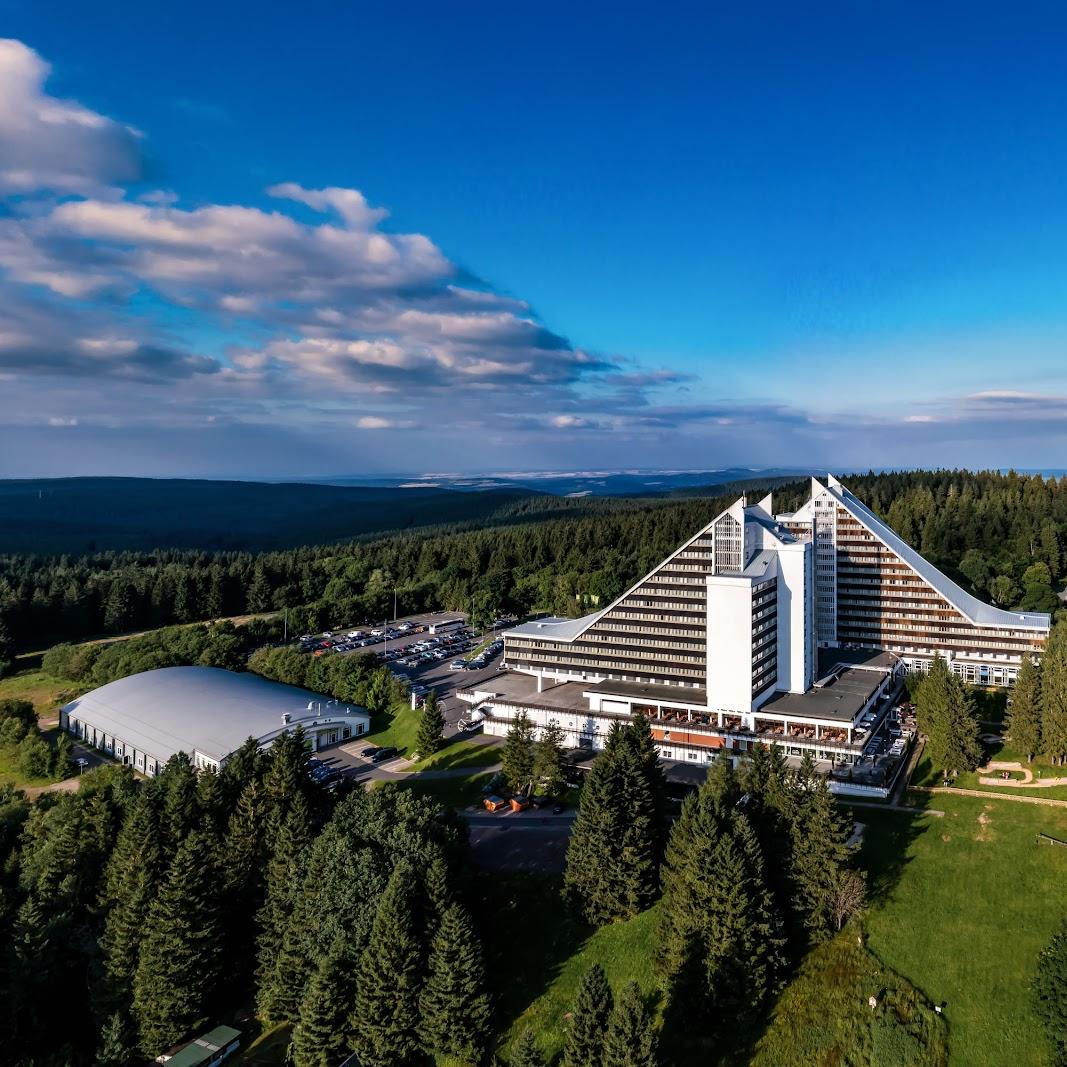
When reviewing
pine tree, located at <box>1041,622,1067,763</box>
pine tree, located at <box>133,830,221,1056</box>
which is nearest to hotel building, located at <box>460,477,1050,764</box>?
pine tree, located at <box>1041,622,1067,763</box>

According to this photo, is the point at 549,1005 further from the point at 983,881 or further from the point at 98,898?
the point at 98,898

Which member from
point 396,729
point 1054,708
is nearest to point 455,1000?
point 396,729

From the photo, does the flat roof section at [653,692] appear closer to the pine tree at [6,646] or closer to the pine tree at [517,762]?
the pine tree at [517,762]

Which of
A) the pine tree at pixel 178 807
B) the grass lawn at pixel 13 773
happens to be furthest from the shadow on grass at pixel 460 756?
the grass lawn at pixel 13 773

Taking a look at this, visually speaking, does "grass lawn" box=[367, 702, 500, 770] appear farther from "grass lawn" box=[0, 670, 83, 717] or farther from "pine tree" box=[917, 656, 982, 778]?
"grass lawn" box=[0, 670, 83, 717]

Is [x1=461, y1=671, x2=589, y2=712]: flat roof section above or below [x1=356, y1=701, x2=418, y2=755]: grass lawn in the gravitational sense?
above

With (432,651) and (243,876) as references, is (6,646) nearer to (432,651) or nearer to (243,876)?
(432,651)

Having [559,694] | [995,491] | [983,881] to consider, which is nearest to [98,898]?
[559,694]
